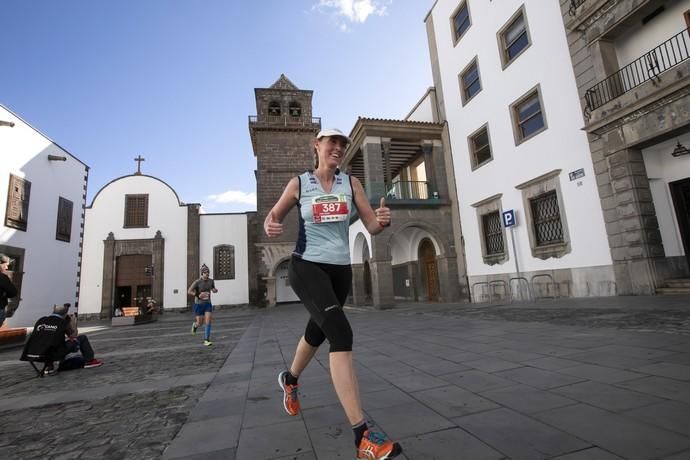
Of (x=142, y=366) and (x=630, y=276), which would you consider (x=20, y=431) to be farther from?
(x=630, y=276)

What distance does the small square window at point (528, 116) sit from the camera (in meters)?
10.5

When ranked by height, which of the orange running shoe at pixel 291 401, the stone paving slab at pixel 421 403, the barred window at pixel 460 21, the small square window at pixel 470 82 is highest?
the barred window at pixel 460 21

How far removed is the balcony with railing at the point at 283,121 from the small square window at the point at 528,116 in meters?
17.2

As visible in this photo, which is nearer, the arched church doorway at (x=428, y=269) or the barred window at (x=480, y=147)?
the barred window at (x=480, y=147)

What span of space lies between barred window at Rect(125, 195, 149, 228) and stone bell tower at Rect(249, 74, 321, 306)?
805cm

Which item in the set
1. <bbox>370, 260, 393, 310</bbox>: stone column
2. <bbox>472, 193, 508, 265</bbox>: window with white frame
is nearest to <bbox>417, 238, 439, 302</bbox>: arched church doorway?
<bbox>472, 193, 508, 265</bbox>: window with white frame

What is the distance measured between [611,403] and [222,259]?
2488 centimetres

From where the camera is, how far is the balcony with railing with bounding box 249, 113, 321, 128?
2527 centimetres

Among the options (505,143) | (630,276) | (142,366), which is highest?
(505,143)

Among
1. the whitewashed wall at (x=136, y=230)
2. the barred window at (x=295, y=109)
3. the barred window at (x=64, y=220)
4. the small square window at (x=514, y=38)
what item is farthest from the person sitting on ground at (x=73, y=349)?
the barred window at (x=295, y=109)

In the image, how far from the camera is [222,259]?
80.9 feet

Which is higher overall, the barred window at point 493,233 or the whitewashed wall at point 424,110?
the whitewashed wall at point 424,110

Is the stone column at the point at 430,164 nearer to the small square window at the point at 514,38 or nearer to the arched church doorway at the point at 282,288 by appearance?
the small square window at the point at 514,38

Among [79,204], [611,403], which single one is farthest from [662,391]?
[79,204]
